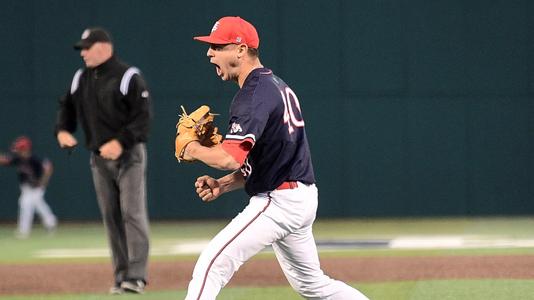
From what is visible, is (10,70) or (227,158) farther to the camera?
(10,70)

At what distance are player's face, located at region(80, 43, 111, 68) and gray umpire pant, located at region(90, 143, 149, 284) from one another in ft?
2.71

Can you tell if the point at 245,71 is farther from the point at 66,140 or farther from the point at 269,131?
the point at 66,140

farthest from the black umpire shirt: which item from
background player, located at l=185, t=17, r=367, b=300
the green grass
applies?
background player, located at l=185, t=17, r=367, b=300

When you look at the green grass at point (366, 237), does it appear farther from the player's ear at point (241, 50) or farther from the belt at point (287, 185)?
the player's ear at point (241, 50)

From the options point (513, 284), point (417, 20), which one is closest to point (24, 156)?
point (417, 20)

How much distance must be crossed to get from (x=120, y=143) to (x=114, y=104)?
17.2 inches

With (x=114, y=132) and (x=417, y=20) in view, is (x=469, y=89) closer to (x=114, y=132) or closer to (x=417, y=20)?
(x=417, y=20)

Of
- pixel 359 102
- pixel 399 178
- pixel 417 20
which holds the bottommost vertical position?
pixel 399 178

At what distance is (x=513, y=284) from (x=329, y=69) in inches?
483

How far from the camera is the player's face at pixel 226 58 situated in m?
6.54

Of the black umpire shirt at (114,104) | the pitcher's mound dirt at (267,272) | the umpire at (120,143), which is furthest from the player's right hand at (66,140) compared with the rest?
the pitcher's mound dirt at (267,272)

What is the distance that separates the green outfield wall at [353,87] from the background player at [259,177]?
15.5 m

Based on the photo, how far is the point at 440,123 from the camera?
73.3 feet

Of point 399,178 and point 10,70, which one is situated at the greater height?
point 10,70
